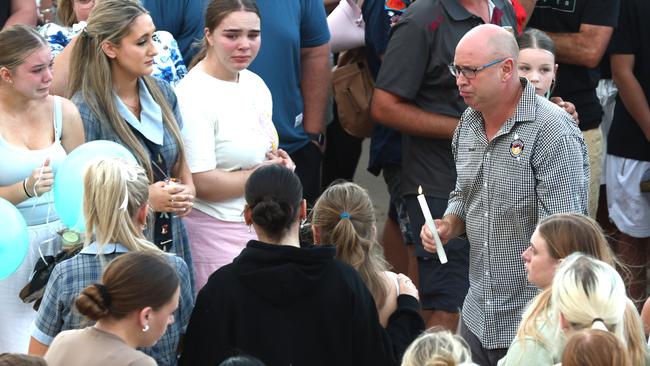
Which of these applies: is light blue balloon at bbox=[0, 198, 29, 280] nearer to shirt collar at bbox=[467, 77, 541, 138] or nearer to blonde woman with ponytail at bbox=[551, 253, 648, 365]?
shirt collar at bbox=[467, 77, 541, 138]

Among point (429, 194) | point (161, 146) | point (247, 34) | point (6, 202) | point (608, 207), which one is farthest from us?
point (608, 207)

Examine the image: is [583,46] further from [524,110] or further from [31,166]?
[31,166]

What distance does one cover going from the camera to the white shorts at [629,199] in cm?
734

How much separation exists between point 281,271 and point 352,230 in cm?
59

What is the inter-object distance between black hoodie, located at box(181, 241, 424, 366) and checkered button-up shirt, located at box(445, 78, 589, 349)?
88 centimetres

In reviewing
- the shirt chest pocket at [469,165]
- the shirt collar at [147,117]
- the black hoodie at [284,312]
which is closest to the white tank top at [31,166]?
the shirt collar at [147,117]

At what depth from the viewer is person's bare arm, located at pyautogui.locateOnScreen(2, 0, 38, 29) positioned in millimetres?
6828

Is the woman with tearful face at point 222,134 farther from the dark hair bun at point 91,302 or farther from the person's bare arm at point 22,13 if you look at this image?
the dark hair bun at point 91,302

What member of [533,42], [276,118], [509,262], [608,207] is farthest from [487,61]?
[608,207]

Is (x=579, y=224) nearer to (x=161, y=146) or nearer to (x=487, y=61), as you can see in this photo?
(x=487, y=61)

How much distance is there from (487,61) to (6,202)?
2.03 metres

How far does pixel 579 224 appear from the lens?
14.0 feet

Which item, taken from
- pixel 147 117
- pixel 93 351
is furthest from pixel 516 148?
pixel 93 351

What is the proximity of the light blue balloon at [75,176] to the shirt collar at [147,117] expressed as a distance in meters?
0.48
